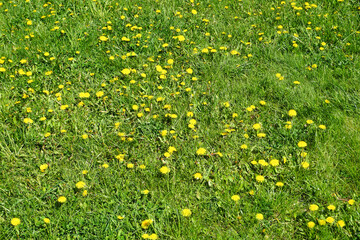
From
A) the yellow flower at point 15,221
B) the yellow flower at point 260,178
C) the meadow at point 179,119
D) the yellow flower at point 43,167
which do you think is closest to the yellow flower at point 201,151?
the meadow at point 179,119

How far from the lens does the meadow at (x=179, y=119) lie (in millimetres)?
2520

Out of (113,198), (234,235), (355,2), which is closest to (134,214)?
(113,198)

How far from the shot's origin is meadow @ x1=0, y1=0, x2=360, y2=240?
2520 millimetres

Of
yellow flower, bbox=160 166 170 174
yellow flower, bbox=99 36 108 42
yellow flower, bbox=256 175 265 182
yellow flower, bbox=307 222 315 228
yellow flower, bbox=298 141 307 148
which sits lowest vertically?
yellow flower, bbox=307 222 315 228

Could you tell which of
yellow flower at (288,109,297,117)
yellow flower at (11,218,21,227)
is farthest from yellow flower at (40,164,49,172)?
yellow flower at (288,109,297,117)

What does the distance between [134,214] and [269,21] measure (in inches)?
126

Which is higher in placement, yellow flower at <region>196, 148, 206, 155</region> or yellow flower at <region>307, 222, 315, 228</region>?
yellow flower at <region>196, 148, 206, 155</region>

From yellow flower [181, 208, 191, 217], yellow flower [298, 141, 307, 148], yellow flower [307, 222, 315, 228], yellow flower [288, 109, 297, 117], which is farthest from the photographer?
yellow flower [288, 109, 297, 117]

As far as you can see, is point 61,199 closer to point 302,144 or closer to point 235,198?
point 235,198

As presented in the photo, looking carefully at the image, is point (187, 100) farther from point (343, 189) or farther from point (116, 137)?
point (343, 189)

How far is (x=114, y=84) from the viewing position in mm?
3797

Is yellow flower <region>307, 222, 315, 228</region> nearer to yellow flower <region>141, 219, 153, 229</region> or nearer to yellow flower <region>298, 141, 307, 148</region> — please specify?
yellow flower <region>298, 141, 307, 148</region>

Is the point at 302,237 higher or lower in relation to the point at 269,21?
lower

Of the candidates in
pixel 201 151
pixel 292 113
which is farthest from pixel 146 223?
pixel 292 113
